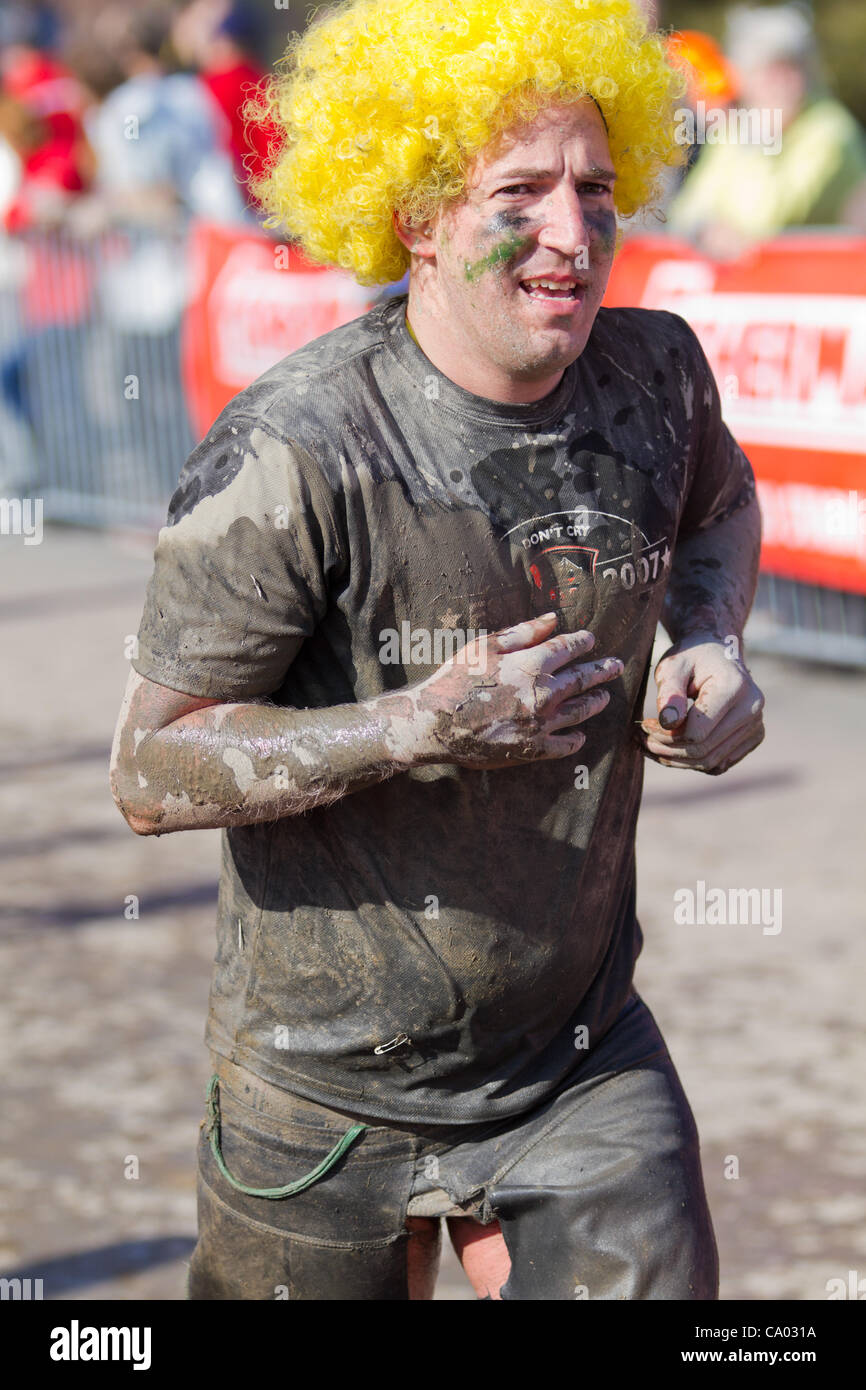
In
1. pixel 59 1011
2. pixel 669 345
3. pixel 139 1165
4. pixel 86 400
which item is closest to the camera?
pixel 669 345

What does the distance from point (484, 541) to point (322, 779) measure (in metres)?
0.38

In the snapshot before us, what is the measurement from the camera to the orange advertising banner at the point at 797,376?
7168mm

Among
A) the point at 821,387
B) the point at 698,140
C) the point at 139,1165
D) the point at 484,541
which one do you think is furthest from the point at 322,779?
the point at 698,140

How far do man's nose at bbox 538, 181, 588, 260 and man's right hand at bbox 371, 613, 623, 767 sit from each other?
1.59ft

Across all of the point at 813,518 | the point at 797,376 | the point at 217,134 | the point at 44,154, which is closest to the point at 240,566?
the point at 797,376

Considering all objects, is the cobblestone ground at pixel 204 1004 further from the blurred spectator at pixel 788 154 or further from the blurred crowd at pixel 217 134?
the blurred crowd at pixel 217 134

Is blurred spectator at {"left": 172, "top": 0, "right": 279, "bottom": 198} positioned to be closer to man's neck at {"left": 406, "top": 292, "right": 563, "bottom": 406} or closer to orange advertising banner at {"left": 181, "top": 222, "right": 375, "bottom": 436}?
orange advertising banner at {"left": 181, "top": 222, "right": 375, "bottom": 436}

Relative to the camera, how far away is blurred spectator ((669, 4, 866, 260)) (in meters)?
7.94

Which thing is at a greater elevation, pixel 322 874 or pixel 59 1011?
pixel 322 874

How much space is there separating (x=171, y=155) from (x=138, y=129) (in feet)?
0.77

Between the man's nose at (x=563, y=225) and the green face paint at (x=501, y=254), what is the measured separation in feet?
0.09

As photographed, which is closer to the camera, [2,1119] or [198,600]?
[198,600]
